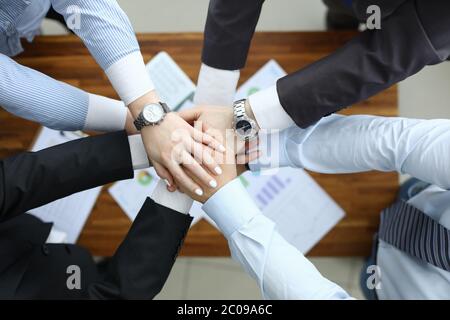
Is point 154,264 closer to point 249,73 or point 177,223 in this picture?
point 177,223

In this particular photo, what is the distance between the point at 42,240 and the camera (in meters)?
0.91

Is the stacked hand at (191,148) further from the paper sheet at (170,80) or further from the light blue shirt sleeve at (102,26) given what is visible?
the paper sheet at (170,80)

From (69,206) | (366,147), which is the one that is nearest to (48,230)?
(69,206)

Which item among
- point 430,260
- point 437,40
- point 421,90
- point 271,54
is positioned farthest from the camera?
point 421,90

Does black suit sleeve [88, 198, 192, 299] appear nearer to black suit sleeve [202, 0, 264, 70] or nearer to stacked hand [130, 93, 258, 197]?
stacked hand [130, 93, 258, 197]

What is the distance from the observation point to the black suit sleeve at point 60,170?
0.75m

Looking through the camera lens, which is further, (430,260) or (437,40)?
(430,260)

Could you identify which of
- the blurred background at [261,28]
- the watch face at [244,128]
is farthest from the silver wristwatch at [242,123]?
the blurred background at [261,28]

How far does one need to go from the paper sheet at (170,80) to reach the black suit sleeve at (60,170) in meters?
0.27

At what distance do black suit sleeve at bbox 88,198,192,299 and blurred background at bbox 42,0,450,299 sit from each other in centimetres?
72

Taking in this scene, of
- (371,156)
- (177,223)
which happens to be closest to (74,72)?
(177,223)

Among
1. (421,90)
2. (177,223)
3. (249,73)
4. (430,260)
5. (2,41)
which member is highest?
(2,41)

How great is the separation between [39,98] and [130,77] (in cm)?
19

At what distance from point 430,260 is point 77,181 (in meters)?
0.70
